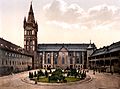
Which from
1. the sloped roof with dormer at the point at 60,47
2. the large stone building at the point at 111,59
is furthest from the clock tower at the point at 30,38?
the large stone building at the point at 111,59

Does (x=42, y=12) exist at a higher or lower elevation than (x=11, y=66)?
higher

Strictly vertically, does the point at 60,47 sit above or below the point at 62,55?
above

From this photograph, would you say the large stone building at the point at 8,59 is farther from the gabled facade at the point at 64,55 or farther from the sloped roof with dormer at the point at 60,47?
the sloped roof with dormer at the point at 60,47

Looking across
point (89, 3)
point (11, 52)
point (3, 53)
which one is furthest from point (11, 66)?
point (89, 3)

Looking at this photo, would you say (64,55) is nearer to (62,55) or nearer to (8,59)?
(62,55)

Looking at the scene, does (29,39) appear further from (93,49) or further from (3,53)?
(3,53)

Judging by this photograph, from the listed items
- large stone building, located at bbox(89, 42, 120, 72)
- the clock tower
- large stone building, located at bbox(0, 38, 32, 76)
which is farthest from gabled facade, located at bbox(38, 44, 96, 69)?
large stone building, located at bbox(89, 42, 120, 72)

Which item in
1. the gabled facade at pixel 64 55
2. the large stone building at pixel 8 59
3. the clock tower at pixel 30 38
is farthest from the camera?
the gabled facade at pixel 64 55

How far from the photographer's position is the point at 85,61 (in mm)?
62250

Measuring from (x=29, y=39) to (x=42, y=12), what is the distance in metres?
40.3

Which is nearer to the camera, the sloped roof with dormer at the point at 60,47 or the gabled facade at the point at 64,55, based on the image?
the gabled facade at the point at 64,55

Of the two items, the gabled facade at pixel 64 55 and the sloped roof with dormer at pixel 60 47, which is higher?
the sloped roof with dormer at pixel 60 47

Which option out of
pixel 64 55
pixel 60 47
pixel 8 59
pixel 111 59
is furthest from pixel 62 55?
pixel 8 59

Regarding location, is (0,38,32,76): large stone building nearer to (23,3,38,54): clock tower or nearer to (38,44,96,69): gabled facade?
(23,3,38,54): clock tower
